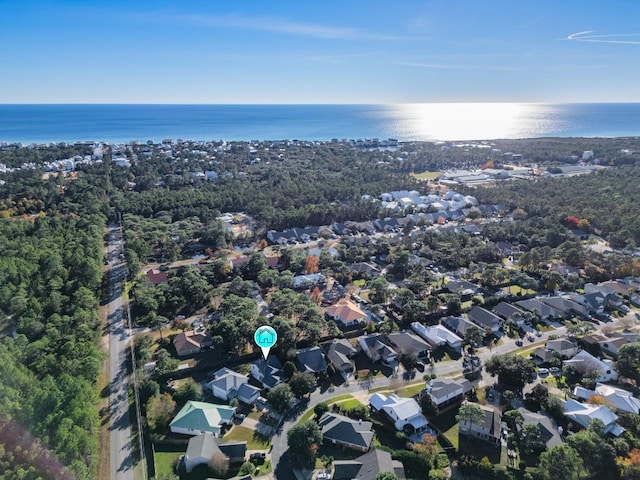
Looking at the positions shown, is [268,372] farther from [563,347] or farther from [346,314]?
[563,347]

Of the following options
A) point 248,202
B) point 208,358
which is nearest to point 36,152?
point 248,202

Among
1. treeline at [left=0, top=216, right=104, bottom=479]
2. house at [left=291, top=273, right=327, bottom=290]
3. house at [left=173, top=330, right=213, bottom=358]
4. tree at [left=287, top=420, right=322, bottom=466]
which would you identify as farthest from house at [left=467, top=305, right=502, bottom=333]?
treeline at [left=0, top=216, right=104, bottom=479]

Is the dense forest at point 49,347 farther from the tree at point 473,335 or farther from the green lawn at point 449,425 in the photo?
the tree at point 473,335

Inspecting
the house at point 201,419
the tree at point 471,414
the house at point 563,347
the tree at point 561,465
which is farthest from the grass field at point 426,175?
the house at point 201,419

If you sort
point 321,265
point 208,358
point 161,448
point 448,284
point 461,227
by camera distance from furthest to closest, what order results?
point 461,227 → point 321,265 → point 448,284 → point 208,358 → point 161,448

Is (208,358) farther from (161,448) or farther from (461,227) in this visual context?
(461,227)

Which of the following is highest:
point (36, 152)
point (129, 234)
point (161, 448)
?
point (36, 152)

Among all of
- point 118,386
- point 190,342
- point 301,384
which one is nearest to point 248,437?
point 301,384
